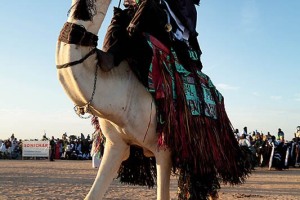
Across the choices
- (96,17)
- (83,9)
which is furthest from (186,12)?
(83,9)

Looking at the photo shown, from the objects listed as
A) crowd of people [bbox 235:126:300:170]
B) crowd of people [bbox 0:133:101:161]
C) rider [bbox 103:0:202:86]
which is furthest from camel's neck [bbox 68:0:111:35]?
crowd of people [bbox 0:133:101:161]

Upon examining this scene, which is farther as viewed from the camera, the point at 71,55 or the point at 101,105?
the point at 101,105

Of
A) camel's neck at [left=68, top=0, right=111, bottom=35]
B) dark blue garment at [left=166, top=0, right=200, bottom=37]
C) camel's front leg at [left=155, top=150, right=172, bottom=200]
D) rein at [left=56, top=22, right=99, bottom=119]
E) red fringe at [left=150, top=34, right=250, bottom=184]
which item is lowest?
camel's front leg at [left=155, top=150, right=172, bottom=200]

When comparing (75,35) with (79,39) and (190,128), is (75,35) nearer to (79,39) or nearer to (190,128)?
(79,39)

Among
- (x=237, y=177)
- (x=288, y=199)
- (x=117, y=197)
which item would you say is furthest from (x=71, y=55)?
(x=288, y=199)

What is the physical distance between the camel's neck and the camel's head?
0.09ft

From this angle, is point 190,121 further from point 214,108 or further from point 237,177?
point 237,177

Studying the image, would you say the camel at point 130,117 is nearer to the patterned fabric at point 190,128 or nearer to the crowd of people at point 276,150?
the patterned fabric at point 190,128

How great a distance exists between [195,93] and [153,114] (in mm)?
744

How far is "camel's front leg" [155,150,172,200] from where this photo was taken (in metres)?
4.37

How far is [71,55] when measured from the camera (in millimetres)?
3854

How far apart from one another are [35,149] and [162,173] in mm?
31560

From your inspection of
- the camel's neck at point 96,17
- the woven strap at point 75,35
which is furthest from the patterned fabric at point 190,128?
the woven strap at point 75,35

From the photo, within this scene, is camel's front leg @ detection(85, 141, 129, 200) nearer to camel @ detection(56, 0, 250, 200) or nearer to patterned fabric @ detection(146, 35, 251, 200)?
camel @ detection(56, 0, 250, 200)
